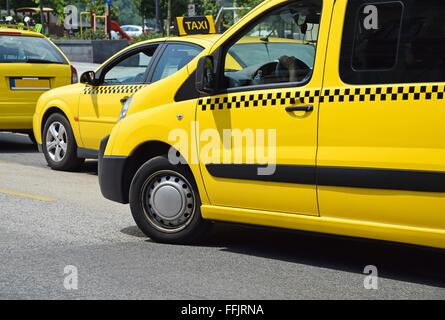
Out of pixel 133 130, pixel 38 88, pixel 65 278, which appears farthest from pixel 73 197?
pixel 38 88

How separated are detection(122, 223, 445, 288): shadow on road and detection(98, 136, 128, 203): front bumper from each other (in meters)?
0.37

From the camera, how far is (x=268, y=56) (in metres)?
5.84

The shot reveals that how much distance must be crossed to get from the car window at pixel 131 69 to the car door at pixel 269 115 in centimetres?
343

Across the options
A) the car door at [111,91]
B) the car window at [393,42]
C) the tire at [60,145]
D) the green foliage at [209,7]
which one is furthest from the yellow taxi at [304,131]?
the green foliage at [209,7]

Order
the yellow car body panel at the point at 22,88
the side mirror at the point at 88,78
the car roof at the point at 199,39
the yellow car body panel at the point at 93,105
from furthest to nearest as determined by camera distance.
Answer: the yellow car body panel at the point at 22,88
the side mirror at the point at 88,78
the yellow car body panel at the point at 93,105
the car roof at the point at 199,39

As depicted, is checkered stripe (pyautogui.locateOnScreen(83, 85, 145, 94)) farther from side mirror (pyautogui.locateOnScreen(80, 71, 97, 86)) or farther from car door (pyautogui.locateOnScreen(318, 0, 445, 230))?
car door (pyautogui.locateOnScreen(318, 0, 445, 230))

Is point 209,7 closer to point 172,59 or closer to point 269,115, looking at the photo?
point 172,59

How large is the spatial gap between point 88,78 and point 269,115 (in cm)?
449

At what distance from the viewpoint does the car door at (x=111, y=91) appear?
934 cm

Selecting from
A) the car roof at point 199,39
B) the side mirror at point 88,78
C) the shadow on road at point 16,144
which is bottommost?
the shadow on road at point 16,144

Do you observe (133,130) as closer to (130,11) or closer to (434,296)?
(434,296)

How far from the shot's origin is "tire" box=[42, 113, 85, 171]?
1027 cm
